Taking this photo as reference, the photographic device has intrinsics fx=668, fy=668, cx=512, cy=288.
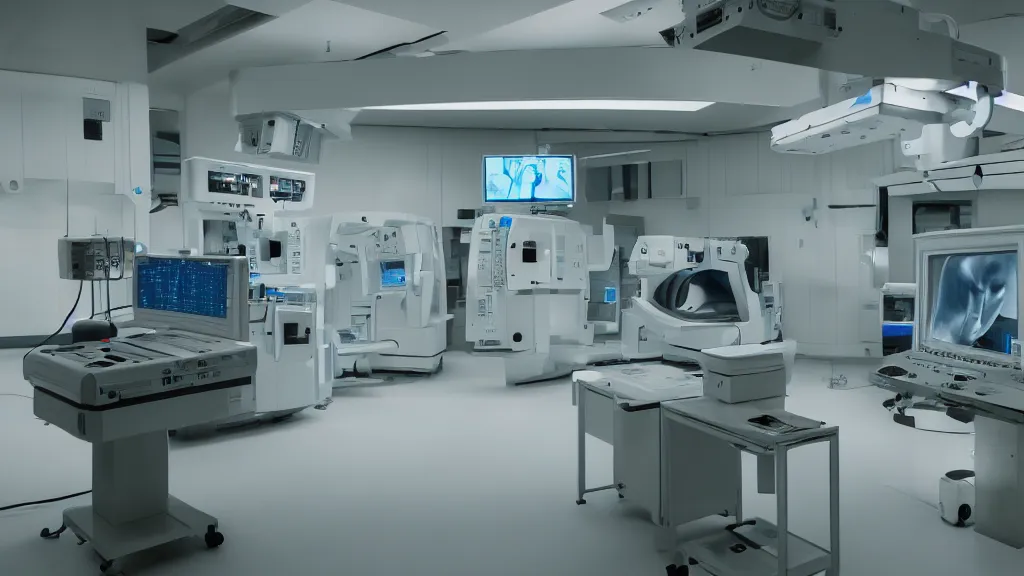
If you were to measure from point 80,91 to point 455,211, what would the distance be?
16.0 ft

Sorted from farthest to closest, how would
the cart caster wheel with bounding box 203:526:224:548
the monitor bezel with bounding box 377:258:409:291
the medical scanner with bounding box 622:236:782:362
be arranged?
1. the monitor bezel with bounding box 377:258:409:291
2. the medical scanner with bounding box 622:236:782:362
3. the cart caster wheel with bounding box 203:526:224:548

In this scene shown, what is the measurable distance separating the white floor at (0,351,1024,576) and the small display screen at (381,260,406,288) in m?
2.20

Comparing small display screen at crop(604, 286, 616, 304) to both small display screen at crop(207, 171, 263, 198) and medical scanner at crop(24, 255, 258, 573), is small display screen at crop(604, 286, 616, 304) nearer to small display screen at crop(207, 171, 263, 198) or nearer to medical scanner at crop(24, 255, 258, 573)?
small display screen at crop(207, 171, 263, 198)

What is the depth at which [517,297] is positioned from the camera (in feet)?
23.4

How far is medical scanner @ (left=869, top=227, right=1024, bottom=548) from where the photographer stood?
3133mm

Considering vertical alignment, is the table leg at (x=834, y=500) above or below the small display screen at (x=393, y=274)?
below

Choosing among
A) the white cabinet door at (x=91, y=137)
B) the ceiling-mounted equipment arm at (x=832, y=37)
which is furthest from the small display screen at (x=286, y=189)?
the ceiling-mounted equipment arm at (x=832, y=37)

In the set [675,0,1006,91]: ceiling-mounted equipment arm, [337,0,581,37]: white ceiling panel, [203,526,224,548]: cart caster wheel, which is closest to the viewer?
[675,0,1006,91]: ceiling-mounted equipment arm

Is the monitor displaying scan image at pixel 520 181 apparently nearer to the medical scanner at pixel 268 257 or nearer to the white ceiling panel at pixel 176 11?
the medical scanner at pixel 268 257

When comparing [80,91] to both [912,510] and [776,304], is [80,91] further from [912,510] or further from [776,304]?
[776,304]

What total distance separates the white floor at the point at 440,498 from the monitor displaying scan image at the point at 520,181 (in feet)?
8.67

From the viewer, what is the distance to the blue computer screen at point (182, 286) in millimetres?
3385

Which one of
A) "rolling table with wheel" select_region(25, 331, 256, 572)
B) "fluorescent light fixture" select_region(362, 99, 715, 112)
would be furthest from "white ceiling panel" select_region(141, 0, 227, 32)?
"rolling table with wheel" select_region(25, 331, 256, 572)

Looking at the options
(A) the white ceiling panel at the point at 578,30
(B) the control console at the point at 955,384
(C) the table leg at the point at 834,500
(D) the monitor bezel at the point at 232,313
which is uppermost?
(A) the white ceiling panel at the point at 578,30
